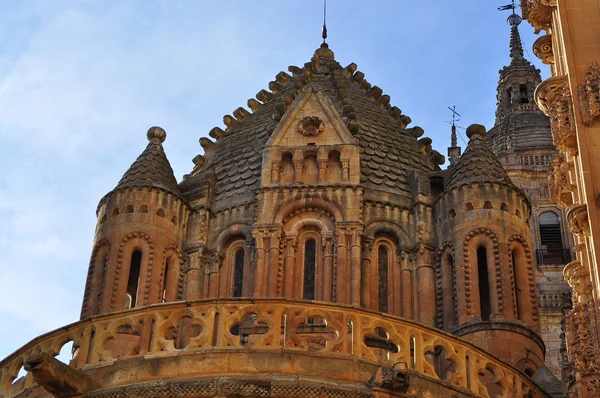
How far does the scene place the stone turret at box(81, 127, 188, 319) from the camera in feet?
104

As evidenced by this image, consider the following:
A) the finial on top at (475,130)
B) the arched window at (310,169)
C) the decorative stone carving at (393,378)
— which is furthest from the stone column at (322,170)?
the decorative stone carving at (393,378)

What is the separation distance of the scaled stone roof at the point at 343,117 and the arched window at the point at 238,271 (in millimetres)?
1314

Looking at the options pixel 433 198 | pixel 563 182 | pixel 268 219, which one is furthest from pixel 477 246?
pixel 563 182

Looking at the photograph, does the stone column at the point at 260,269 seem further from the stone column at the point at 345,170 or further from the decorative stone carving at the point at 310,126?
the decorative stone carving at the point at 310,126

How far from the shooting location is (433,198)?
3344cm

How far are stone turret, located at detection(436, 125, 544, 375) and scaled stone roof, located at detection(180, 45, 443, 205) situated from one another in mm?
1708

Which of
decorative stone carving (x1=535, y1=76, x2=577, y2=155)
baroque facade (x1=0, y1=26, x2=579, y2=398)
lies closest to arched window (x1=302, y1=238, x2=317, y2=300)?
baroque facade (x1=0, y1=26, x2=579, y2=398)

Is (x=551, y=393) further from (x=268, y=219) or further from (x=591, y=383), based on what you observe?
(x=268, y=219)

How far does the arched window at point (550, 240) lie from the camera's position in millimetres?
69125

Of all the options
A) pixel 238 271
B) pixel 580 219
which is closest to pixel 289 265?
pixel 238 271

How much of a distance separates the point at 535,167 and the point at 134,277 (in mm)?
43559

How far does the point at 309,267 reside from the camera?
106 ft

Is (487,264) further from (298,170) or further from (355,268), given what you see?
(298,170)

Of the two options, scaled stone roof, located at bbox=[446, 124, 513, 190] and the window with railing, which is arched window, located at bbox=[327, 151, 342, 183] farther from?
the window with railing
